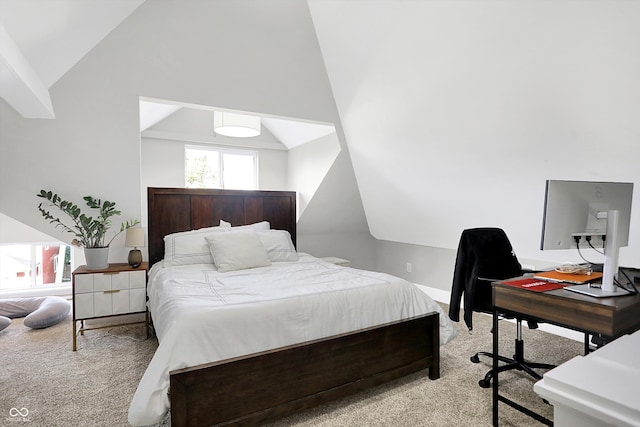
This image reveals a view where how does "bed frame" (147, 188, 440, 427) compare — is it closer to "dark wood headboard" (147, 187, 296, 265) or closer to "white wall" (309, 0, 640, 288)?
"white wall" (309, 0, 640, 288)

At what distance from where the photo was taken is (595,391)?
21.0 inches

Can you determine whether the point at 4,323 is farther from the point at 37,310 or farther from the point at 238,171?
the point at 238,171

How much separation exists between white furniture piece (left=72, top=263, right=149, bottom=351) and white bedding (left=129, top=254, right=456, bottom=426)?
0.31 m

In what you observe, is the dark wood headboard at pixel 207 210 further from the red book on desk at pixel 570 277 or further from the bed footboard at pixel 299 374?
the red book on desk at pixel 570 277

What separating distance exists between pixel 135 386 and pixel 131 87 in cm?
238

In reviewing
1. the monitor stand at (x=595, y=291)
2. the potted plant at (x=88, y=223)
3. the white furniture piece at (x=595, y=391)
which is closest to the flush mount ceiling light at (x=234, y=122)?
the potted plant at (x=88, y=223)

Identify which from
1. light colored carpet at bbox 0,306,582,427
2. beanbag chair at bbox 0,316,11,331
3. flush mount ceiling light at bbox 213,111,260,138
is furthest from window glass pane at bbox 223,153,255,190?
beanbag chair at bbox 0,316,11,331

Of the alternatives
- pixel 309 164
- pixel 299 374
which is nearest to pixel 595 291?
pixel 299 374

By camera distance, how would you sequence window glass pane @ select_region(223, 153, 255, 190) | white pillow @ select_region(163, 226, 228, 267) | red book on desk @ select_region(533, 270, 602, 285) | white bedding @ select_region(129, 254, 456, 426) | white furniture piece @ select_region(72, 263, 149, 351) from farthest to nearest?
window glass pane @ select_region(223, 153, 255, 190) < white pillow @ select_region(163, 226, 228, 267) < white furniture piece @ select_region(72, 263, 149, 351) < red book on desk @ select_region(533, 270, 602, 285) < white bedding @ select_region(129, 254, 456, 426)

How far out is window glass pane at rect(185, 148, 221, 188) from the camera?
4.90 meters

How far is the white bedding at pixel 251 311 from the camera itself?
1.53 meters

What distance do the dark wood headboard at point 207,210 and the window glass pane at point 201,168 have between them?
1334mm

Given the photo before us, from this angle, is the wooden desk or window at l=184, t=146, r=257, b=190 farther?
window at l=184, t=146, r=257, b=190

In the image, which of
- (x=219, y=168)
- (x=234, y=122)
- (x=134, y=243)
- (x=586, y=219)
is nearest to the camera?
(x=586, y=219)
